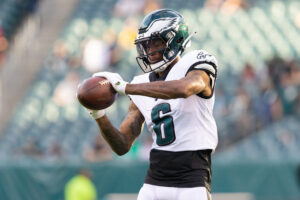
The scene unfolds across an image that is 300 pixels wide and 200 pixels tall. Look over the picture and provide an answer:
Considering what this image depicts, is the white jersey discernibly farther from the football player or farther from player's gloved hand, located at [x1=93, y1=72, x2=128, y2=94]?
player's gloved hand, located at [x1=93, y1=72, x2=128, y2=94]

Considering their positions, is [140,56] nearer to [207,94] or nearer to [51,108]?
[207,94]

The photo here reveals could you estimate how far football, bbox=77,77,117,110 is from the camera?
4129 mm

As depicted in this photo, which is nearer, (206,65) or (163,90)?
(163,90)

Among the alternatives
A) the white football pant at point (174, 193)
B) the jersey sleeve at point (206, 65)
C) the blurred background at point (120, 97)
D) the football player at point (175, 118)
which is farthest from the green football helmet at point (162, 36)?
the blurred background at point (120, 97)

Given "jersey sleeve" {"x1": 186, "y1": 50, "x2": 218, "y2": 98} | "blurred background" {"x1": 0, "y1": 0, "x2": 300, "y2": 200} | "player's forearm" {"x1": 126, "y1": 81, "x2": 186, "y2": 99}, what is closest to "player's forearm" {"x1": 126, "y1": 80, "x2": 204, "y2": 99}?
"player's forearm" {"x1": 126, "y1": 81, "x2": 186, "y2": 99}

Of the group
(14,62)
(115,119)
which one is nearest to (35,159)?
(115,119)

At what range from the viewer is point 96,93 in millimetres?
4121

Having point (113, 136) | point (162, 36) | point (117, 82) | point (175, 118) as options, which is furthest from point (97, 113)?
point (162, 36)

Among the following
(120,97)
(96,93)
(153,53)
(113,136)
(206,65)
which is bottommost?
(113,136)

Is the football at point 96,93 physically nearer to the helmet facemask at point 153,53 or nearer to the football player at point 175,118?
the football player at point 175,118

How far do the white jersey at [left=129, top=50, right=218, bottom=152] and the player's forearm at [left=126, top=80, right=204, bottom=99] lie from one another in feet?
1.04

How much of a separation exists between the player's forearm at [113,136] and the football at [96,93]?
0.27m

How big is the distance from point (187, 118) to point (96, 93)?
0.63m

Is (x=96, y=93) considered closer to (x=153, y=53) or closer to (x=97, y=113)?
(x=97, y=113)
